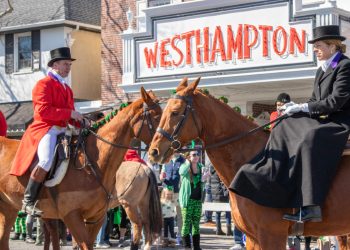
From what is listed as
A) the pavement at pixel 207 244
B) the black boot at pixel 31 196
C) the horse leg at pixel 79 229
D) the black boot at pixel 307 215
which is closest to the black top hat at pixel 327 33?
the black boot at pixel 307 215

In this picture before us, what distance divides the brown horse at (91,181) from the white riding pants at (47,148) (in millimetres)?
321

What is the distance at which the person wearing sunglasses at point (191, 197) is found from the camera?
13.3 metres

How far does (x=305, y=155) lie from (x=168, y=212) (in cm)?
893

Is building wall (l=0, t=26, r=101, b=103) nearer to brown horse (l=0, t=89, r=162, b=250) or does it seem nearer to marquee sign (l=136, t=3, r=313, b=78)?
marquee sign (l=136, t=3, r=313, b=78)

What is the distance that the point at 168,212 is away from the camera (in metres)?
15.0

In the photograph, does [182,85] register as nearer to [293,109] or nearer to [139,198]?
[293,109]

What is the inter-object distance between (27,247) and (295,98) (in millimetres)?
9335

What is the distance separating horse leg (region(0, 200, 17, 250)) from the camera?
9.66 m

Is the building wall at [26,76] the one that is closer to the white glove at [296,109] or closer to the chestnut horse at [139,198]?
the chestnut horse at [139,198]

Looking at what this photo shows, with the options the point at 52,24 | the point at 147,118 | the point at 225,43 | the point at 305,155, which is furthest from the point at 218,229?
the point at 52,24

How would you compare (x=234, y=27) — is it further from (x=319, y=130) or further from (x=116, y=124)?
(x=319, y=130)

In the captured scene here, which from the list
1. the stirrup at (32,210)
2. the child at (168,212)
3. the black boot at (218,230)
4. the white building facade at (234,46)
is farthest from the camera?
the black boot at (218,230)

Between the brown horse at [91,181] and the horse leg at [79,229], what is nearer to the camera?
the horse leg at [79,229]

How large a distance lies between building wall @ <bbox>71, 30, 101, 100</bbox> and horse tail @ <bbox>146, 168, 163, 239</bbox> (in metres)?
12.2
